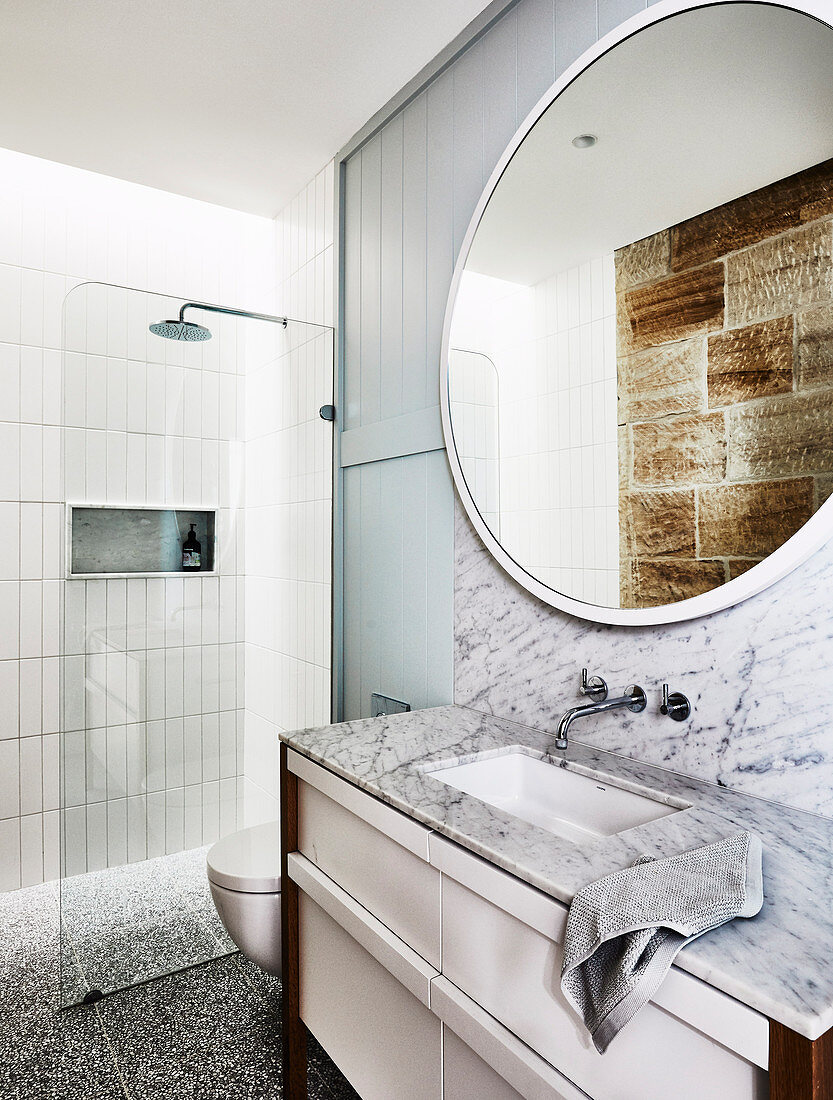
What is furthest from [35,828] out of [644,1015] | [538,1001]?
[644,1015]

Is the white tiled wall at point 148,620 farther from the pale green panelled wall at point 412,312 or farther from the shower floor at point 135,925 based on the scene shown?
the pale green panelled wall at point 412,312

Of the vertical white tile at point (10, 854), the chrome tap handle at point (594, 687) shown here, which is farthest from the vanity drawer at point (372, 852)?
the vertical white tile at point (10, 854)

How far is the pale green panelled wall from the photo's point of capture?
1.79 metres

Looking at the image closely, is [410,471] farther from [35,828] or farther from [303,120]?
[35,828]

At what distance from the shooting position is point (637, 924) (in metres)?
0.78

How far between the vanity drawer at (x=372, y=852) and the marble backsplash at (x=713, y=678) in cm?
50


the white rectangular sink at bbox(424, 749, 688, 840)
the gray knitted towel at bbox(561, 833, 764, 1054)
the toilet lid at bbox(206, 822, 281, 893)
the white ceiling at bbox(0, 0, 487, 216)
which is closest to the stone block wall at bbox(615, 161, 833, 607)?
the white rectangular sink at bbox(424, 749, 688, 840)

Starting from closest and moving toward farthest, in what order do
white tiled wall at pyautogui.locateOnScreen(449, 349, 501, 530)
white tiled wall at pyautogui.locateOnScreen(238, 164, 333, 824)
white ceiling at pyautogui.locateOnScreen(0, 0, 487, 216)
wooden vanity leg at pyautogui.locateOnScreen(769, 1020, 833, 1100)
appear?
1. wooden vanity leg at pyautogui.locateOnScreen(769, 1020, 833, 1100)
2. white tiled wall at pyautogui.locateOnScreen(449, 349, 501, 530)
3. white ceiling at pyautogui.locateOnScreen(0, 0, 487, 216)
4. white tiled wall at pyautogui.locateOnScreen(238, 164, 333, 824)

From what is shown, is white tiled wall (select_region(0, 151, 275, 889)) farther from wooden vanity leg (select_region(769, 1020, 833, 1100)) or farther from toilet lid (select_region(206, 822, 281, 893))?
wooden vanity leg (select_region(769, 1020, 833, 1100))

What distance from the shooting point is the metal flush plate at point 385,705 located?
7.06 ft

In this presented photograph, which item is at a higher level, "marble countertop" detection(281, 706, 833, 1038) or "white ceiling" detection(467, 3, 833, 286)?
"white ceiling" detection(467, 3, 833, 286)

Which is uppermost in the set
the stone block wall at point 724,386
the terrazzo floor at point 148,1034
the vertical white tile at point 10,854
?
the stone block wall at point 724,386

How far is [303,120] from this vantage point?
2.33 metres

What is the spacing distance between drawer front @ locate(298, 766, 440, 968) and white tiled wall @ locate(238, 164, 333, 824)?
696mm
